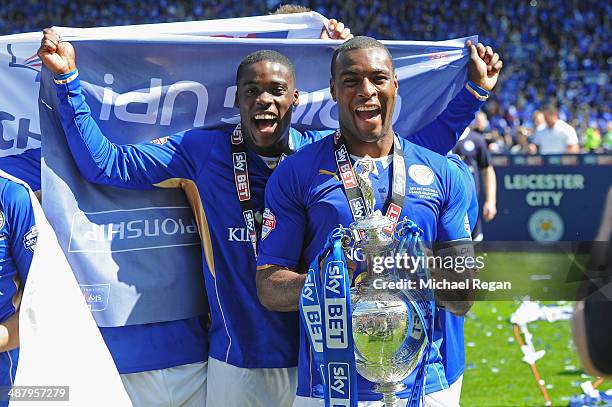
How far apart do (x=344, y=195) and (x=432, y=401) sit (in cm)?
77

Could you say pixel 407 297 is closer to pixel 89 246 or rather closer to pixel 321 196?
pixel 321 196

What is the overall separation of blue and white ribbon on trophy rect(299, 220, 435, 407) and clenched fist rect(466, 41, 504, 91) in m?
1.39

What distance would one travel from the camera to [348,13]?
33.2m

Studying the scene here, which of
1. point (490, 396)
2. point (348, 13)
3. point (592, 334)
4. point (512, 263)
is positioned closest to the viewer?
point (592, 334)

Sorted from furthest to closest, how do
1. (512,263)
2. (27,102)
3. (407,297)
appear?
(27,102) < (512,263) < (407,297)

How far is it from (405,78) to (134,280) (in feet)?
5.05

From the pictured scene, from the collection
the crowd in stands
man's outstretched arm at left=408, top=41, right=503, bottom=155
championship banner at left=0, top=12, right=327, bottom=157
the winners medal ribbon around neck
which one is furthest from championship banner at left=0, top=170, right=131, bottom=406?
the crowd in stands

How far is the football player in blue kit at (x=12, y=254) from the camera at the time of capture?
11.1ft

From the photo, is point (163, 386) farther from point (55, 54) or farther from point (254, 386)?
point (55, 54)

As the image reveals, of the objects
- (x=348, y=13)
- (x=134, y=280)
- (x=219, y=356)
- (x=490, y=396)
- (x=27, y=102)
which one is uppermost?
(x=348, y=13)

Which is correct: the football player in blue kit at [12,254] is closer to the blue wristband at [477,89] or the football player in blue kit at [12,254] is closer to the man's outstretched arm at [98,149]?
the man's outstretched arm at [98,149]

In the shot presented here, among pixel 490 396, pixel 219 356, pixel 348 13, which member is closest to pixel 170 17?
pixel 348 13

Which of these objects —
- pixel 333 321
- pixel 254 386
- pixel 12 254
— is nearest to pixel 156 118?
pixel 12 254

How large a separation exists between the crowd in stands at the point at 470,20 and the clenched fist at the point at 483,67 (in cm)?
2583
